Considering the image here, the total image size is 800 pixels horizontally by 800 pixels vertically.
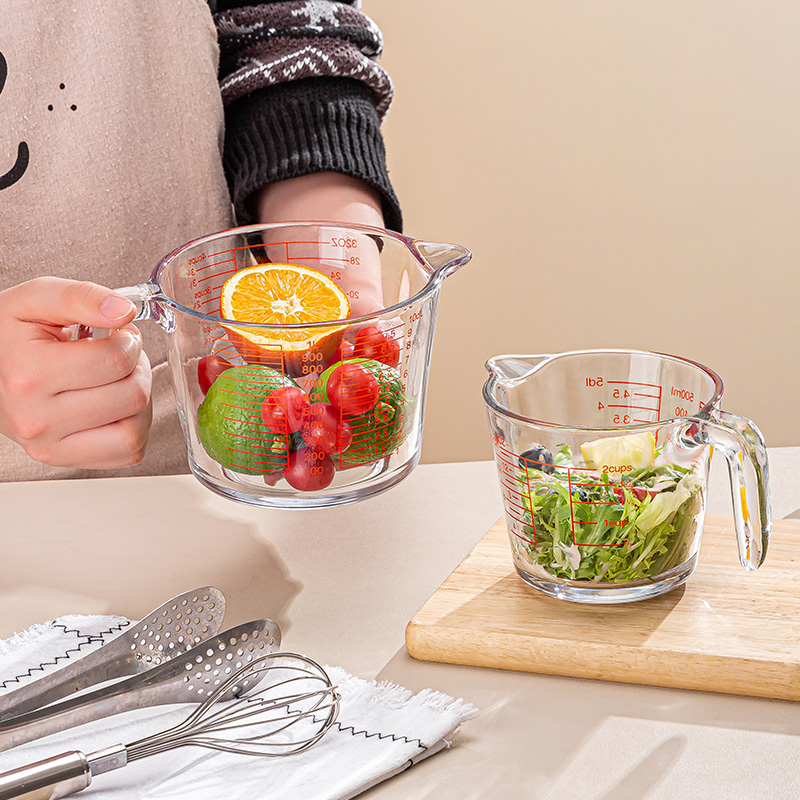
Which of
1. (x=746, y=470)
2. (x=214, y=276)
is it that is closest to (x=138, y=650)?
(x=214, y=276)

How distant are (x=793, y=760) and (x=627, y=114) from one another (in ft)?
5.11

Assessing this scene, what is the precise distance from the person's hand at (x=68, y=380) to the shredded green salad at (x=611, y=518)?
0.85 feet

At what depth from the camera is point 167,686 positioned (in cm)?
50

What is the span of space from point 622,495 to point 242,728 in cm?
24

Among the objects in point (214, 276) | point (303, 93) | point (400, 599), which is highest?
point (303, 93)

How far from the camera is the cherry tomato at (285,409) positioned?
53cm

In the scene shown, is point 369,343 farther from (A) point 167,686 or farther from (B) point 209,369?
(A) point 167,686

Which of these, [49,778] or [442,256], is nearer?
[49,778]

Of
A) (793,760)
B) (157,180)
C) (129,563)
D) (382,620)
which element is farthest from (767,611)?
(157,180)

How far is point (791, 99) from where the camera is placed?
1817 millimetres

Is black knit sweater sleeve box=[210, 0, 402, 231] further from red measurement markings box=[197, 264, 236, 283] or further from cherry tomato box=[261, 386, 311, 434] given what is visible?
cherry tomato box=[261, 386, 311, 434]

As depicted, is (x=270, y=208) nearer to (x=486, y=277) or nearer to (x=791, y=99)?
(x=486, y=277)

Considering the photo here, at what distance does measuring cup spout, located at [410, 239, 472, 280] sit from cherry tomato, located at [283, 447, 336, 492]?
133 millimetres

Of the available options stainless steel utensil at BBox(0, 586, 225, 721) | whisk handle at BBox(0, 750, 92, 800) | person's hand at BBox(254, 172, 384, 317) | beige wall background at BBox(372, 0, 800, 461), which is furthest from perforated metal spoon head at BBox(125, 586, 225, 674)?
beige wall background at BBox(372, 0, 800, 461)
